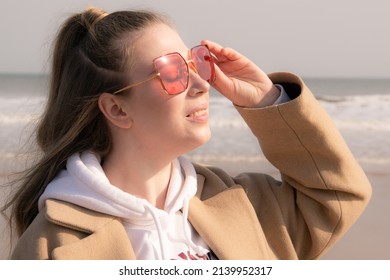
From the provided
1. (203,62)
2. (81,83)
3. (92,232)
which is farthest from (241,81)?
(92,232)

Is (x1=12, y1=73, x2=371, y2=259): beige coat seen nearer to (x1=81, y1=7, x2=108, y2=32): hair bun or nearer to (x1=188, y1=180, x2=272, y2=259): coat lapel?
(x1=188, y1=180, x2=272, y2=259): coat lapel

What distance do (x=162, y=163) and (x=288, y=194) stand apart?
0.67 m

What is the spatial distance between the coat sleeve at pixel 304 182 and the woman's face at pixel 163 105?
384 millimetres

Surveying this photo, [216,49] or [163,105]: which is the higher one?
[216,49]

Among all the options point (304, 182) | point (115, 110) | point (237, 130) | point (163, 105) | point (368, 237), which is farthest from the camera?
point (237, 130)

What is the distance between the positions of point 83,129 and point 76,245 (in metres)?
0.62

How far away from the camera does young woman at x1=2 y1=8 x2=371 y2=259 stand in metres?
3.09

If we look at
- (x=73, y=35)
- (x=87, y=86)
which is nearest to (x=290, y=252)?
(x=87, y=86)

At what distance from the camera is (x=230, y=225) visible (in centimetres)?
334

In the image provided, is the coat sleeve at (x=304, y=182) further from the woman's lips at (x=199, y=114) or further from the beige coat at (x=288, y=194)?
the woman's lips at (x=199, y=114)

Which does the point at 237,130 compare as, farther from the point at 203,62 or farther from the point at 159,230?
the point at 159,230

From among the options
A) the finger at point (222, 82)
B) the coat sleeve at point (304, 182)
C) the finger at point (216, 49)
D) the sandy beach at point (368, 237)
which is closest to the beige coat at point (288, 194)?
the coat sleeve at point (304, 182)

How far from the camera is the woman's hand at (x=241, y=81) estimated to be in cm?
348
